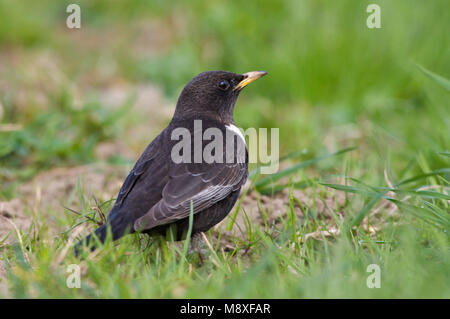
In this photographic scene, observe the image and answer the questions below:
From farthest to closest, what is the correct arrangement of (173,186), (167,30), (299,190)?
1. (167,30)
2. (299,190)
3. (173,186)

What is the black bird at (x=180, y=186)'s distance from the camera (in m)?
3.45

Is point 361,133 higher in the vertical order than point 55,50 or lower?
lower

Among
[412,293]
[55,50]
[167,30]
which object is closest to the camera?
[412,293]

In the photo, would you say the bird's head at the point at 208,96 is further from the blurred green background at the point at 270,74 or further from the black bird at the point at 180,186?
the blurred green background at the point at 270,74

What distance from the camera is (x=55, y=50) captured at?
349 inches

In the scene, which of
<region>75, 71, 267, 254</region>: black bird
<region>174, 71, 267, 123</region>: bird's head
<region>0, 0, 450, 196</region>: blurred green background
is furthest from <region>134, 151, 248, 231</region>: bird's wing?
<region>0, 0, 450, 196</region>: blurred green background

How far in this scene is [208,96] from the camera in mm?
4395

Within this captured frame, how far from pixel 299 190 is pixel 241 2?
4121 mm

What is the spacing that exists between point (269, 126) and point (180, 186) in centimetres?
326

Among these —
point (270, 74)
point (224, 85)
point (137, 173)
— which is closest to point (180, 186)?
point (137, 173)

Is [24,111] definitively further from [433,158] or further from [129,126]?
[433,158]

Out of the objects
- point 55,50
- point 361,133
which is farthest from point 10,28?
point 361,133

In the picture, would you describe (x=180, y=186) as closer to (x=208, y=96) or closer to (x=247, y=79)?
(x=208, y=96)
